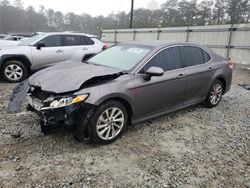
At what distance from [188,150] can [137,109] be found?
98cm

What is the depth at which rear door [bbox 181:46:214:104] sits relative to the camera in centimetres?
Answer: 443

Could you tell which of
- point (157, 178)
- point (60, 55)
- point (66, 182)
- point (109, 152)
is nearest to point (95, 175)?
point (66, 182)

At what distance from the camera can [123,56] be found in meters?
4.14

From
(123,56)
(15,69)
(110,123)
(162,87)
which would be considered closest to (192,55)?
(162,87)

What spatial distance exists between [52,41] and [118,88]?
4.98 metres

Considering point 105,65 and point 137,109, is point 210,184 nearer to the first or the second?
point 137,109

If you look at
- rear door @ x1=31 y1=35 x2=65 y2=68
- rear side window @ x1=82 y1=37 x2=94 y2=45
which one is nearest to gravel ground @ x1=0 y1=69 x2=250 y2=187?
rear door @ x1=31 y1=35 x2=65 y2=68

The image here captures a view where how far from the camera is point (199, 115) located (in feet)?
15.7

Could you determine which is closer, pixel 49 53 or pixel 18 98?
pixel 18 98

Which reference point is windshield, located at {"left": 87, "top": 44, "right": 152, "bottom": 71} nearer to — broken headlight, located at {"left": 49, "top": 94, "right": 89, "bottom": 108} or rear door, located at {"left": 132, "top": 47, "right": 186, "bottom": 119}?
rear door, located at {"left": 132, "top": 47, "right": 186, "bottom": 119}

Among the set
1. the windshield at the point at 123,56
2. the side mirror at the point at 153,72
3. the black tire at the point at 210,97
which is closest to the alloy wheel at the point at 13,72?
the windshield at the point at 123,56

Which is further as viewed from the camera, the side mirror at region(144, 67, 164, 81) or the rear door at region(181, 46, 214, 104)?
the rear door at region(181, 46, 214, 104)

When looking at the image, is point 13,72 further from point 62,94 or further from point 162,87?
point 162,87

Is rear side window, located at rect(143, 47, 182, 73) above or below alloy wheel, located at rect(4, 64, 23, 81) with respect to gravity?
above
